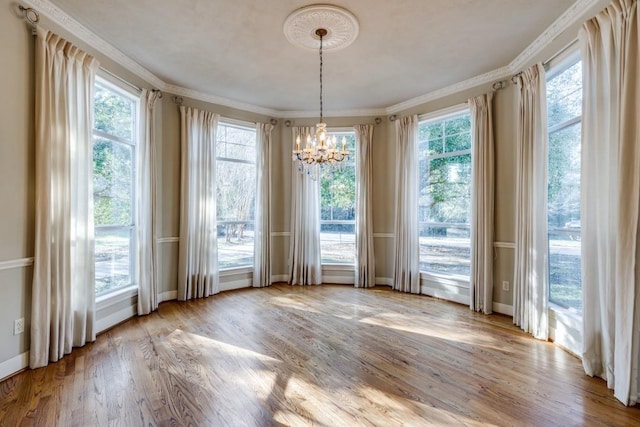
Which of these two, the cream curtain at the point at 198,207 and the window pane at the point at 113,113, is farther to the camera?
the cream curtain at the point at 198,207

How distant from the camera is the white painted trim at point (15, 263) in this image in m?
2.38

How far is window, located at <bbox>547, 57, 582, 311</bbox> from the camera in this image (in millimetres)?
2986

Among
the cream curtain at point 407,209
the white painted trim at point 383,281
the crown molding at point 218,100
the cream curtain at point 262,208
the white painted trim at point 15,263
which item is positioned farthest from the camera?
the white painted trim at point 383,281

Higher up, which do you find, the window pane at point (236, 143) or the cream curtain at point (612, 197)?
the window pane at point (236, 143)

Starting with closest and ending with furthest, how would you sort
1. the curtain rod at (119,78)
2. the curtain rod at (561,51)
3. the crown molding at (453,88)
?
the curtain rod at (561,51)
the curtain rod at (119,78)
the crown molding at (453,88)

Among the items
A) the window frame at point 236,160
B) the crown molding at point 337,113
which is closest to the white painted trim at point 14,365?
the window frame at point 236,160

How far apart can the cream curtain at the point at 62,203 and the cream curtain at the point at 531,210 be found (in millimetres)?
4598

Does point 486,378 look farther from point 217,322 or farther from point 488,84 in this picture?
point 488,84

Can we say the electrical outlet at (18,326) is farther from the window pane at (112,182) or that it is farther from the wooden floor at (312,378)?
the window pane at (112,182)

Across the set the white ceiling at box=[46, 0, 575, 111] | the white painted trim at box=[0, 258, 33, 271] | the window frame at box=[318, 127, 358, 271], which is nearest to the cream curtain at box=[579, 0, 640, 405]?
the white ceiling at box=[46, 0, 575, 111]

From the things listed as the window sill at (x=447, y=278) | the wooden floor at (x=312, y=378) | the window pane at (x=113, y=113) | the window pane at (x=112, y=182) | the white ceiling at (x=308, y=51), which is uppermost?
the white ceiling at (x=308, y=51)

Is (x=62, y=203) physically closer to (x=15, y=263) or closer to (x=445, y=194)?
(x=15, y=263)

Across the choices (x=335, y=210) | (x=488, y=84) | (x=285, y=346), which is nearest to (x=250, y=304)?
(x=285, y=346)

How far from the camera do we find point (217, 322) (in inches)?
145
